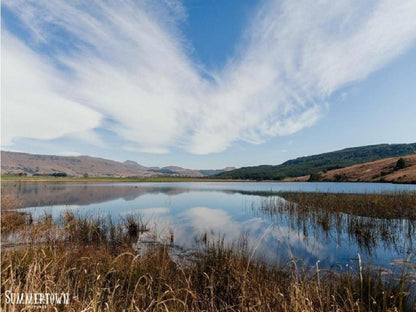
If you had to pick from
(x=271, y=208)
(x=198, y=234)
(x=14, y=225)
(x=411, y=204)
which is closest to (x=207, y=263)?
(x=198, y=234)

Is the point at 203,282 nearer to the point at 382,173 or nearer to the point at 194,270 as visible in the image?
the point at 194,270

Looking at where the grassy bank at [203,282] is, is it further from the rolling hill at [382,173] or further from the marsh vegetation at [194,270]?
the rolling hill at [382,173]

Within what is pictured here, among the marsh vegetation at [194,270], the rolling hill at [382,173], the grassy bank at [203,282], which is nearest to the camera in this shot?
the marsh vegetation at [194,270]

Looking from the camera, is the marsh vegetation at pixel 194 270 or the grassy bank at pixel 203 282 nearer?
the marsh vegetation at pixel 194 270

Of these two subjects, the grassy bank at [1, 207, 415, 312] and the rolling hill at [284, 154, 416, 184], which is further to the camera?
the rolling hill at [284, 154, 416, 184]

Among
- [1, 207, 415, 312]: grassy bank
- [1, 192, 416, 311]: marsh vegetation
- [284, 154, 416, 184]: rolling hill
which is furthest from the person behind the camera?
[284, 154, 416, 184]: rolling hill

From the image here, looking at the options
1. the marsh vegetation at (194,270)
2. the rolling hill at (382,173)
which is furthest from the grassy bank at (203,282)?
the rolling hill at (382,173)

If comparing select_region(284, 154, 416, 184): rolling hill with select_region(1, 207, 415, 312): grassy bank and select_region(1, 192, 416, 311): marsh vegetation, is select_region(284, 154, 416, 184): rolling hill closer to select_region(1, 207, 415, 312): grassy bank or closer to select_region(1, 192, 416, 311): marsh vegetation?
select_region(1, 192, 416, 311): marsh vegetation

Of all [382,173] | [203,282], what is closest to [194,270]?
[203,282]

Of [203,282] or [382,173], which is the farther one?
[382,173]

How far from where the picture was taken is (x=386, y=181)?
66.1 m

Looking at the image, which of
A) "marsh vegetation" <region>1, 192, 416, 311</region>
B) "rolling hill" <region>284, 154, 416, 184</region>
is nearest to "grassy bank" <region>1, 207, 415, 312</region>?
"marsh vegetation" <region>1, 192, 416, 311</region>

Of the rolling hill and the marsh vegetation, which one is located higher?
the rolling hill

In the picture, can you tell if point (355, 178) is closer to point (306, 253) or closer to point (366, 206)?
point (366, 206)
